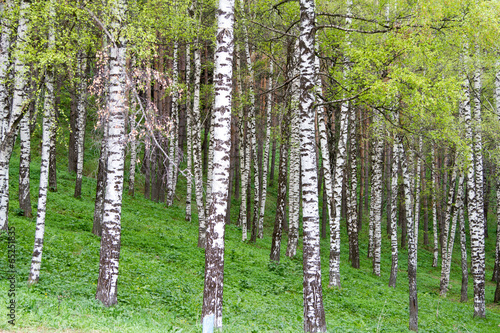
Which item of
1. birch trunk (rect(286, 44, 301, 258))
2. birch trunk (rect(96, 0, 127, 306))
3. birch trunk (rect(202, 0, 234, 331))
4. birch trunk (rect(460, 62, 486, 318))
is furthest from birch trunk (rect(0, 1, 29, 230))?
birch trunk (rect(460, 62, 486, 318))

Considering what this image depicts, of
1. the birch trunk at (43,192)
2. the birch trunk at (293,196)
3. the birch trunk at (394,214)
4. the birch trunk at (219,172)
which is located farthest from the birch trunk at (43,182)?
the birch trunk at (394,214)

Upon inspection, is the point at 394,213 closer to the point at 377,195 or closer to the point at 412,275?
the point at 377,195

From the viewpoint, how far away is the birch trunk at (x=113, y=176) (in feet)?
28.2

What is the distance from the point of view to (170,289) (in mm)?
10742

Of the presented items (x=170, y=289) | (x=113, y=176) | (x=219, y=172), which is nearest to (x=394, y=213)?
(x=170, y=289)

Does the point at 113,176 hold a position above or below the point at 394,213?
above

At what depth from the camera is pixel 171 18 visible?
1666cm

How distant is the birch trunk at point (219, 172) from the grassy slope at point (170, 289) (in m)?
0.89

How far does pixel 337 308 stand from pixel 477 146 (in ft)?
29.7

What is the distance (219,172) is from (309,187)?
7.16ft

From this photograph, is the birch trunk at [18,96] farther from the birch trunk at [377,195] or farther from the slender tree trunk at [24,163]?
the birch trunk at [377,195]

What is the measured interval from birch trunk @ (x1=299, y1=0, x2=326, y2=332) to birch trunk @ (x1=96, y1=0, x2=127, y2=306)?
3.97 metres

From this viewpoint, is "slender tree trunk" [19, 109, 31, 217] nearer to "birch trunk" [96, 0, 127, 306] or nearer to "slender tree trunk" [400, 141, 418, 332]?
"birch trunk" [96, 0, 127, 306]

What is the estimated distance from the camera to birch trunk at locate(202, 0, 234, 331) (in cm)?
750
